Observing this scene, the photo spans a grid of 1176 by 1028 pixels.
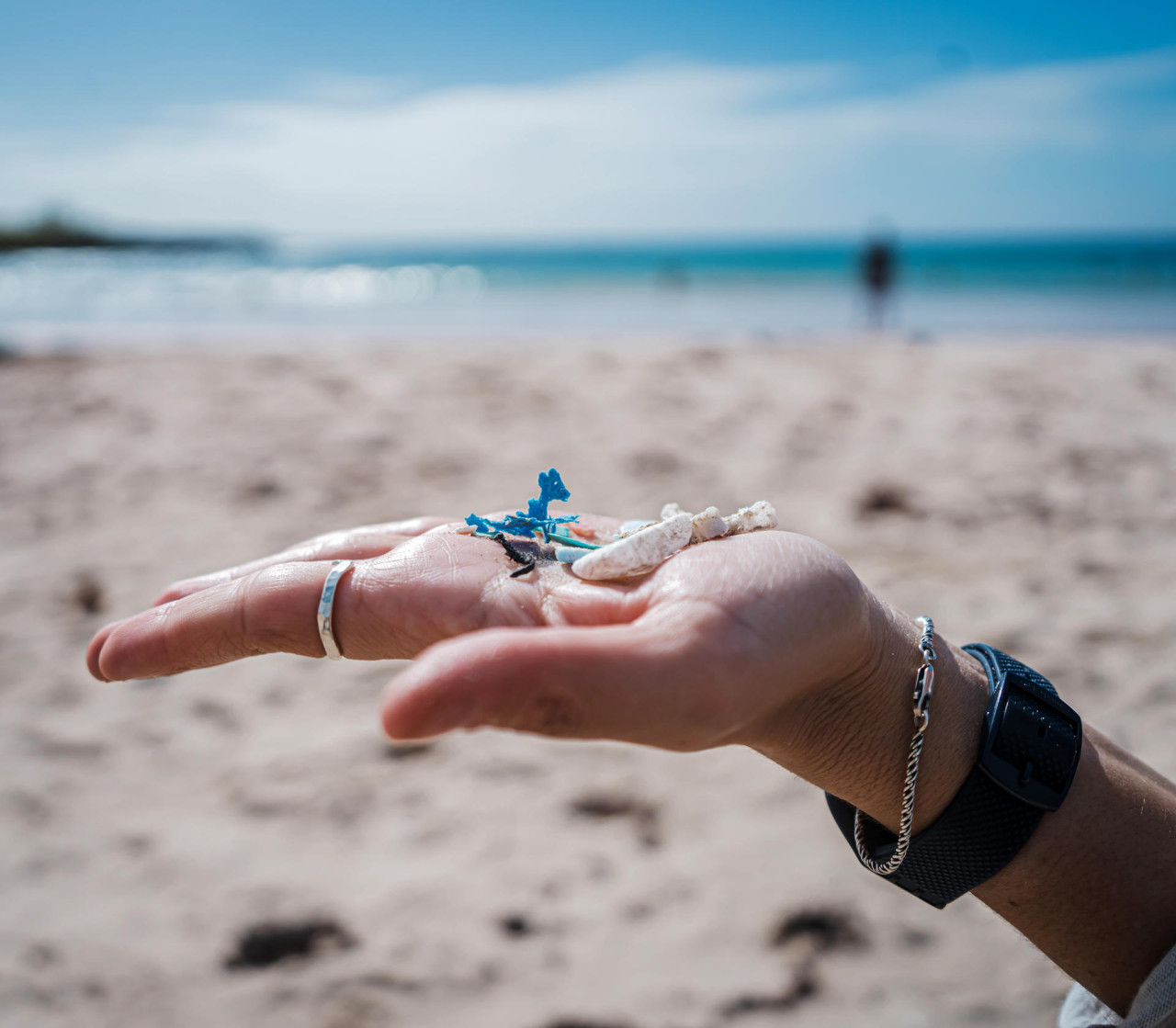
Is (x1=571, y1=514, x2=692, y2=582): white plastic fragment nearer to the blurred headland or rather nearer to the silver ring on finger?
the silver ring on finger

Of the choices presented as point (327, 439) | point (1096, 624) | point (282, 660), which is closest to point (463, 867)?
point (282, 660)

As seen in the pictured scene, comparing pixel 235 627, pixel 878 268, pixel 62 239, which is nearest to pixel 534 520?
pixel 235 627

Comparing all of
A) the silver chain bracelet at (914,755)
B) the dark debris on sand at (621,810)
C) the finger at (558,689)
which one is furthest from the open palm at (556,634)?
the dark debris on sand at (621,810)

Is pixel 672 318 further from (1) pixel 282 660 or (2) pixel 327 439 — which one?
(1) pixel 282 660

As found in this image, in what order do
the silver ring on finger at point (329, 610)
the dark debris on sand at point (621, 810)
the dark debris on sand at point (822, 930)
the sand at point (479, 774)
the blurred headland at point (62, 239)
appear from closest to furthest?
the silver ring on finger at point (329, 610) → the sand at point (479, 774) → the dark debris on sand at point (822, 930) → the dark debris on sand at point (621, 810) → the blurred headland at point (62, 239)

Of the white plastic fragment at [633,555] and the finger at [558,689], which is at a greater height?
the white plastic fragment at [633,555]

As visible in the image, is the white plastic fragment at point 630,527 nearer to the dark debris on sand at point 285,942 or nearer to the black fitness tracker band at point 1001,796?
the black fitness tracker band at point 1001,796
